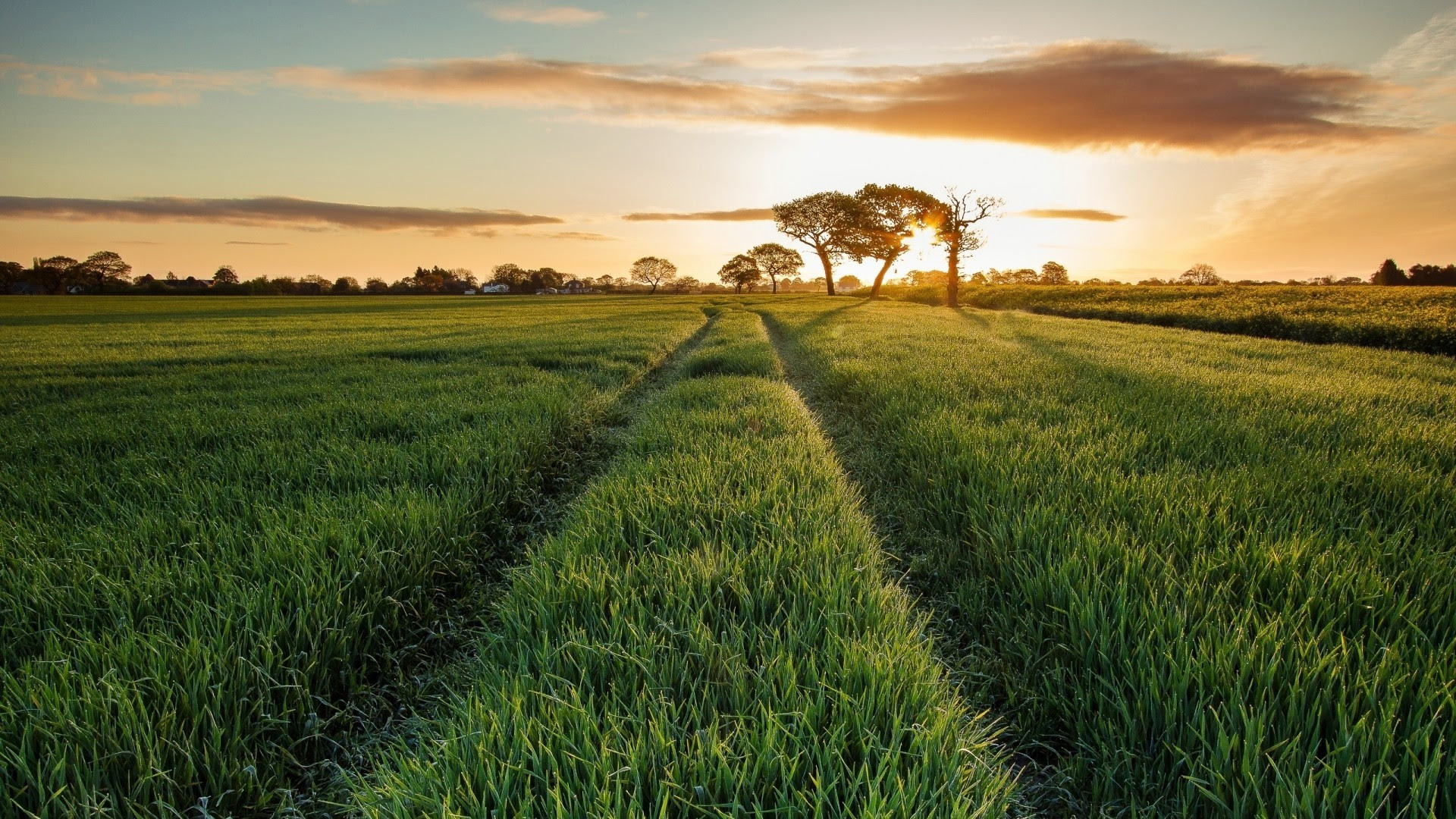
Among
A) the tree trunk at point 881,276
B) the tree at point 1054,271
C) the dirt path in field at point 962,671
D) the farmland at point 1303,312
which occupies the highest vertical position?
the tree at point 1054,271

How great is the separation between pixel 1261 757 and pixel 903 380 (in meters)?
7.12

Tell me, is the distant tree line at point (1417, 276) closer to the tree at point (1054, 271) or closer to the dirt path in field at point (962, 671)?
the dirt path in field at point (962, 671)

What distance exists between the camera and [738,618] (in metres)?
2.58

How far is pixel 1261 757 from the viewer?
1809mm

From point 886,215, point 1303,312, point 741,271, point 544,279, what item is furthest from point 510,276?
point 1303,312

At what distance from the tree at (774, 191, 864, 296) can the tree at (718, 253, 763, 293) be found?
34.0 meters

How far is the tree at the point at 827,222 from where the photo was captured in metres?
60.5

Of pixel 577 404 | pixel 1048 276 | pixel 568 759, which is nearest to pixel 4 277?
pixel 577 404

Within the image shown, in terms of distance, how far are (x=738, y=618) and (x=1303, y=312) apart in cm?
2520

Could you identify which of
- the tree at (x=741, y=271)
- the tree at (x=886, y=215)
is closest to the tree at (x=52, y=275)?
the tree at (x=741, y=271)

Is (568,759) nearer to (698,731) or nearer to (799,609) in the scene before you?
(698,731)

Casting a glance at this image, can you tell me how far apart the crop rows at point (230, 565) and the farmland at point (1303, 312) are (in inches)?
824

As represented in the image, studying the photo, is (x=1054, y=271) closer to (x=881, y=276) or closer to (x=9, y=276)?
(x=881, y=276)

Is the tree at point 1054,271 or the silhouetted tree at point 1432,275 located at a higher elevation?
the tree at point 1054,271
